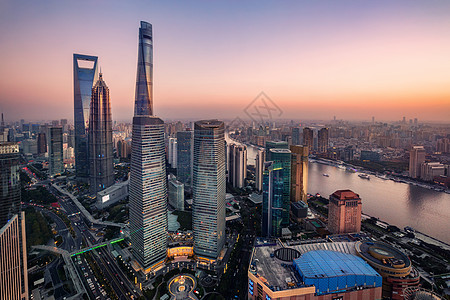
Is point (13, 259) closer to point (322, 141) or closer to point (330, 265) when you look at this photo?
point (330, 265)

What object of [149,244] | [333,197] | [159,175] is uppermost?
[159,175]

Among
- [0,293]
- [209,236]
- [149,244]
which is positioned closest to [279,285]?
[209,236]

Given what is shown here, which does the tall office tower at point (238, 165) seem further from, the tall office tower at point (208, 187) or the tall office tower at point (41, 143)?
the tall office tower at point (41, 143)

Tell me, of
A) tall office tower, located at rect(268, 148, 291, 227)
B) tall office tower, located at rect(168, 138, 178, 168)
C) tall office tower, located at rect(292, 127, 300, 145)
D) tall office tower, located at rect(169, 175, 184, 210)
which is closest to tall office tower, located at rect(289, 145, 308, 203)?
tall office tower, located at rect(268, 148, 291, 227)

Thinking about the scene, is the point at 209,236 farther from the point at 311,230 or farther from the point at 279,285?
the point at 311,230

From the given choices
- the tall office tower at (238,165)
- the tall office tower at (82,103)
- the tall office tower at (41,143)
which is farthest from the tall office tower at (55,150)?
the tall office tower at (238,165)
